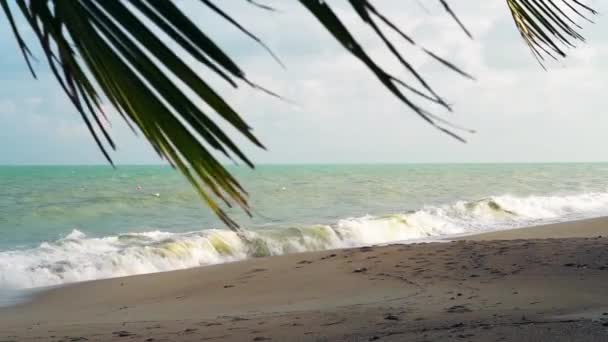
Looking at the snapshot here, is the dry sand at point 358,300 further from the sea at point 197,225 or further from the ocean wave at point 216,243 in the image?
the ocean wave at point 216,243

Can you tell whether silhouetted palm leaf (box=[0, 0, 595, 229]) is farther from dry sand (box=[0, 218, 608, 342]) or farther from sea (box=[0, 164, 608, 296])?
sea (box=[0, 164, 608, 296])

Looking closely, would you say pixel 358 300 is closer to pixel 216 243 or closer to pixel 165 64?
pixel 165 64

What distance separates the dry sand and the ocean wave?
40.0 inches

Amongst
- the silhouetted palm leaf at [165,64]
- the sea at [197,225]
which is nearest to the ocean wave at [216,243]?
the sea at [197,225]

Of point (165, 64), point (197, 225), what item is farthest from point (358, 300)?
point (197, 225)

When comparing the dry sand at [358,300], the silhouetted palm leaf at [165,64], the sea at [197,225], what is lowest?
the sea at [197,225]

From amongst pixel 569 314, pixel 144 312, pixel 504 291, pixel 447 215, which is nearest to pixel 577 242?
pixel 504 291

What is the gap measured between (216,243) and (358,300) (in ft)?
23.1

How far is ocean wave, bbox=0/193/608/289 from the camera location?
10766mm

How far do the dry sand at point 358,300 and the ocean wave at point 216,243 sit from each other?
102cm

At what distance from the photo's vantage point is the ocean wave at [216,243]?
1077 centimetres

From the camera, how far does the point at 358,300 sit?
20.9 feet

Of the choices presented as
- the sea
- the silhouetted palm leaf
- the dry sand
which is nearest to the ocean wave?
the sea

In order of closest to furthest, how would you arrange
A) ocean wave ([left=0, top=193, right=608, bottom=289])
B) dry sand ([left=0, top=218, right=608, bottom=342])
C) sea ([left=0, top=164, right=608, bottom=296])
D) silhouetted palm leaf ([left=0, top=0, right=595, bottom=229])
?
silhouetted palm leaf ([left=0, top=0, right=595, bottom=229]) → dry sand ([left=0, top=218, right=608, bottom=342]) → ocean wave ([left=0, top=193, right=608, bottom=289]) → sea ([left=0, top=164, right=608, bottom=296])
